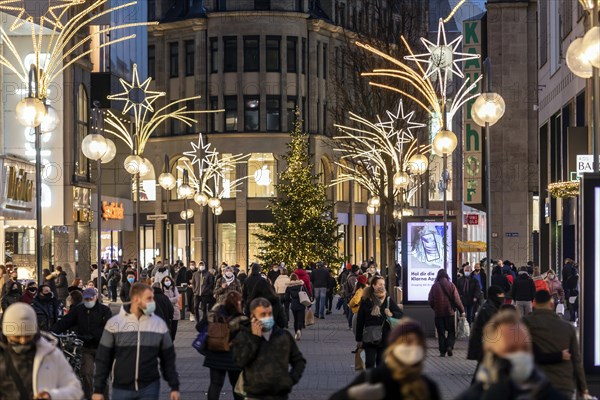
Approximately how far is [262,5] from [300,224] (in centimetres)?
3092

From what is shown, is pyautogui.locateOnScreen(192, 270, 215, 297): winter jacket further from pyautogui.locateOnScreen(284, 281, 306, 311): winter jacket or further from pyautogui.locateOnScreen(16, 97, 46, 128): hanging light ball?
pyautogui.locateOnScreen(16, 97, 46, 128): hanging light ball

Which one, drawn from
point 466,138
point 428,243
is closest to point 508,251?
point 466,138

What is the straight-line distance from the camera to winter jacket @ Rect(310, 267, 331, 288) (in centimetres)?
4444

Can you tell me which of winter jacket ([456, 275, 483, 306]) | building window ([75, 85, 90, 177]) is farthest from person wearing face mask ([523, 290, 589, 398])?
building window ([75, 85, 90, 177])

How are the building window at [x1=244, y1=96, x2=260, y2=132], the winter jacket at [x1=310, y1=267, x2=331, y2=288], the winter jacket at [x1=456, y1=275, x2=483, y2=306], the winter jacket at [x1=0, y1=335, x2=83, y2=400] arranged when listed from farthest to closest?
the building window at [x1=244, y1=96, x2=260, y2=132]
the winter jacket at [x1=310, y1=267, x2=331, y2=288]
the winter jacket at [x1=456, y1=275, x2=483, y2=306]
the winter jacket at [x1=0, y1=335, x2=83, y2=400]

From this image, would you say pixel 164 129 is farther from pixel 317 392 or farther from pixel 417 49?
pixel 317 392

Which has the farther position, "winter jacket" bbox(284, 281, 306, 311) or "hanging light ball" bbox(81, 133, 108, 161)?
"winter jacket" bbox(284, 281, 306, 311)

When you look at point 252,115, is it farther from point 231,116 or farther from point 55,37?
point 55,37

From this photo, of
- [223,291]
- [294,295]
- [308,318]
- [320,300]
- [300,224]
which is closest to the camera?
[223,291]

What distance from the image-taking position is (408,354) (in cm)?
780

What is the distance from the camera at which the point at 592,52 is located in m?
A: 18.4

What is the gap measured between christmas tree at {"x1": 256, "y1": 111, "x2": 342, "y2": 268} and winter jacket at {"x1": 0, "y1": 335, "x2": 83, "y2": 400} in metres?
54.0

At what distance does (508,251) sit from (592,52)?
173 feet

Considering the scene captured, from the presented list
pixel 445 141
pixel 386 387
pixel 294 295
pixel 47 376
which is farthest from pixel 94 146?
pixel 386 387
